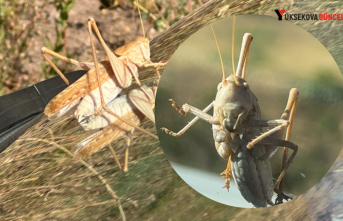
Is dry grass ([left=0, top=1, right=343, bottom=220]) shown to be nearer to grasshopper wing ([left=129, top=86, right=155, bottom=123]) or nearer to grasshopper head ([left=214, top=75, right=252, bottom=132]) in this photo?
grasshopper wing ([left=129, top=86, right=155, bottom=123])

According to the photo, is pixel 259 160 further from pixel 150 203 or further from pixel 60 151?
pixel 60 151

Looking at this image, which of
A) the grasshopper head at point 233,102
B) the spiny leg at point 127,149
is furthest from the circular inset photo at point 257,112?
the spiny leg at point 127,149

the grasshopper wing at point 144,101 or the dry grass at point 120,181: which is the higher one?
the grasshopper wing at point 144,101

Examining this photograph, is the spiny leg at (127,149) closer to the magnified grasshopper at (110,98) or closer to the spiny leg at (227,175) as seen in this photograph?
the magnified grasshopper at (110,98)

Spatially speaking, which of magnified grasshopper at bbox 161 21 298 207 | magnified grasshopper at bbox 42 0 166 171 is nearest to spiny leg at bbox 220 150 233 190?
magnified grasshopper at bbox 161 21 298 207

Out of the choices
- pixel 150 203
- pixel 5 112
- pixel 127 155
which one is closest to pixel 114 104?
pixel 127 155

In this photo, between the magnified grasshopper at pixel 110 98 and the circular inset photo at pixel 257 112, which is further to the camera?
the magnified grasshopper at pixel 110 98

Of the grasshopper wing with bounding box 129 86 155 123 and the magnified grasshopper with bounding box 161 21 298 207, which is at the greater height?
the grasshopper wing with bounding box 129 86 155 123

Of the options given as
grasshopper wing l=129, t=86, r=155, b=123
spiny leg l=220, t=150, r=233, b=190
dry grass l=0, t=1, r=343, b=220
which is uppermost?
grasshopper wing l=129, t=86, r=155, b=123
